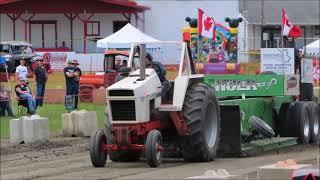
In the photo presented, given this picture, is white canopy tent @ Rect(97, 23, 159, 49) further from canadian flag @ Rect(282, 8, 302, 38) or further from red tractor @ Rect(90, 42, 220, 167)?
red tractor @ Rect(90, 42, 220, 167)

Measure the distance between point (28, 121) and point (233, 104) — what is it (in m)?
4.96

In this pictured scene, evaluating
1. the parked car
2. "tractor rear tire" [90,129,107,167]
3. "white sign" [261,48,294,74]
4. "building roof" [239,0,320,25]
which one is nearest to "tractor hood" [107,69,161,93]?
"tractor rear tire" [90,129,107,167]

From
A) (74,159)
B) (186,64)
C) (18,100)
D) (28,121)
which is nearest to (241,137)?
(186,64)

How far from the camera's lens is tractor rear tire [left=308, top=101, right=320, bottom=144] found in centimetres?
1697

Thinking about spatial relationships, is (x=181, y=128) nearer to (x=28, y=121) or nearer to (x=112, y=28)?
(x=28, y=121)

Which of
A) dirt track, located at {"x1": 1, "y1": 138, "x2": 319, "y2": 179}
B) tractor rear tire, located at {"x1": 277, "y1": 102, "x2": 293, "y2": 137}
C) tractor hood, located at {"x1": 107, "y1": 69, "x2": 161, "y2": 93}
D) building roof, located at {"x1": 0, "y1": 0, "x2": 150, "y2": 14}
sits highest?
building roof, located at {"x1": 0, "y1": 0, "x2": 150, "y2": 14}

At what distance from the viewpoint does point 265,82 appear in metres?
16.3

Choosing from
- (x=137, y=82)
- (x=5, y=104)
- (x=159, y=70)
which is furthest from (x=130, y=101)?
(x=5, y=104)

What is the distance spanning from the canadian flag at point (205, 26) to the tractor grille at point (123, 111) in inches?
360

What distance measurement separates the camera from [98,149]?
41.0ft

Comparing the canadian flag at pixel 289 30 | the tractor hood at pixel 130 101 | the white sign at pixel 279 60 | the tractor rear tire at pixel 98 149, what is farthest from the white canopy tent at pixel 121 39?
the tractor hood at pixel 130 101

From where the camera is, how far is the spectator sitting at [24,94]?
1965 cm

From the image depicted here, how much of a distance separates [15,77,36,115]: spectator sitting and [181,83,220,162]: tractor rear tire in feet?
23.3

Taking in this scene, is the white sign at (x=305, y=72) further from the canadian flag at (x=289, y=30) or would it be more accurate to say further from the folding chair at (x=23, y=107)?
the folding chair at (x=23, y=107)
